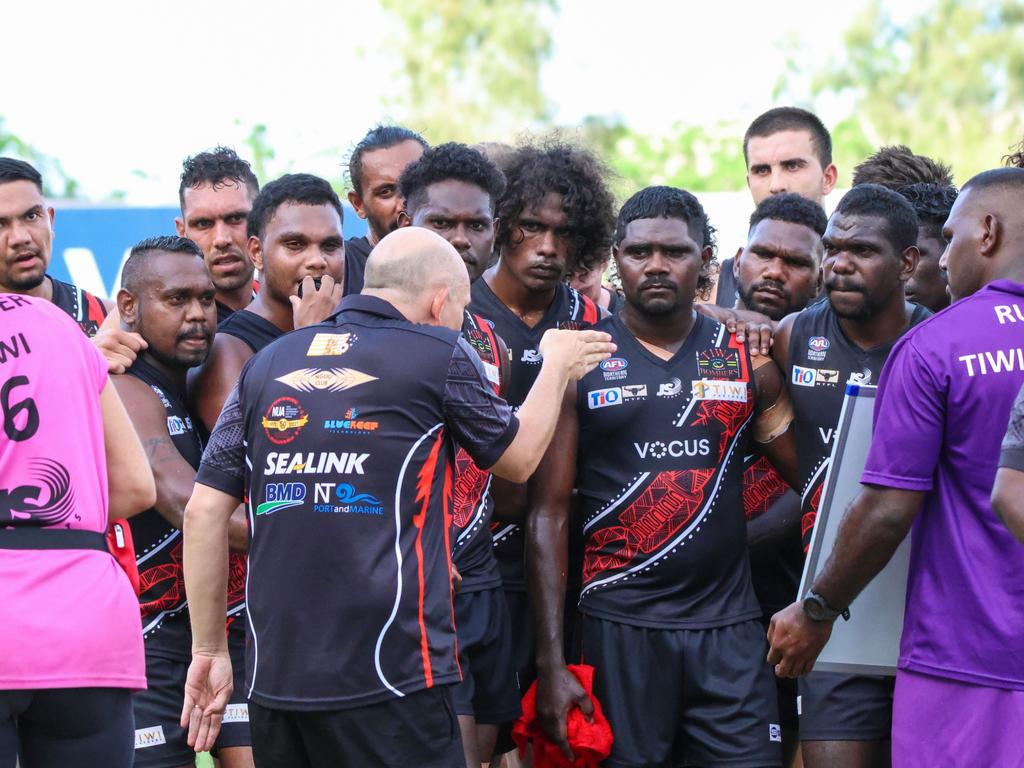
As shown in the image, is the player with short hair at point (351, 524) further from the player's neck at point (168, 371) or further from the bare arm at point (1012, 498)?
the bare arm at point (1012, 498)

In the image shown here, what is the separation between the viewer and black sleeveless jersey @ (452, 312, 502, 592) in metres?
5.78

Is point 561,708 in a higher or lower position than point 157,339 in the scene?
lower

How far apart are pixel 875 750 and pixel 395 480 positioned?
2.36 meters

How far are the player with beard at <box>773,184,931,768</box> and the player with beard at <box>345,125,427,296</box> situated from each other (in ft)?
7.19

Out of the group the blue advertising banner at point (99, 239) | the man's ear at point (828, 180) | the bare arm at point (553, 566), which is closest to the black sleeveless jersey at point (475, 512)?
the bare arm at point (553, 566)

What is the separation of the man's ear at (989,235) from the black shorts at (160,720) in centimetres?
328

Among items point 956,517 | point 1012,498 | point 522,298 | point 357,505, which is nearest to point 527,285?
point 522,298

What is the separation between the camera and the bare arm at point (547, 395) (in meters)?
4.63

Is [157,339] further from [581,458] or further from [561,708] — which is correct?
[561,708]

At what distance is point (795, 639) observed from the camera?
4863 millimetres

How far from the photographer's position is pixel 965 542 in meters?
4.50

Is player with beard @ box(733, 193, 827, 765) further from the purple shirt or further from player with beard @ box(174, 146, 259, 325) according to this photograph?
player with beard @ box(174, 146, 259, 325)

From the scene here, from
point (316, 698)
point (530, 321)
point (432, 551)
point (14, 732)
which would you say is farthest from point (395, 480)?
point (530, 321)

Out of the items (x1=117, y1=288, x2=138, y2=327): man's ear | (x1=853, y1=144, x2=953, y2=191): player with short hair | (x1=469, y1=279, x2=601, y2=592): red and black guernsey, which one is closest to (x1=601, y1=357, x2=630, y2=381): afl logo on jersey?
(x1=469, y1=279, x2=601, y2=592): red and black guernsey
